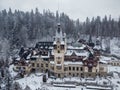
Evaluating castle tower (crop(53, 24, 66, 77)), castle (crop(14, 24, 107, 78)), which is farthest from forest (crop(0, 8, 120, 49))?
castle tower (crop(53, 24, 66, 77))

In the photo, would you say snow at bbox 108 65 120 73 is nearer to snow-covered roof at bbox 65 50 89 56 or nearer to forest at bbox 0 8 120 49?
snow-covered roof at bbox 65 50 89 56

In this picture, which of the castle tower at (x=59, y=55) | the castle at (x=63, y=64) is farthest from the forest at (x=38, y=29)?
the castle tower at (x=59, y=55)

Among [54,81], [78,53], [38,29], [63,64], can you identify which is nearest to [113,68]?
[78,53]

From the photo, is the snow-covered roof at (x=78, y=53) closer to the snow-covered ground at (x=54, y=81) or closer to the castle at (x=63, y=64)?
the castle at (x=63, y=64)

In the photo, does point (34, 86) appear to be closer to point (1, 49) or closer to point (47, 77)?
point (47, 77)

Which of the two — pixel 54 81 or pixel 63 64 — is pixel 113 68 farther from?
pixel 54 81

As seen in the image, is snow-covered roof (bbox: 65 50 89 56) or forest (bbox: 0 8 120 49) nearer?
snow-covered roof (bbox: 65 50 89 56)

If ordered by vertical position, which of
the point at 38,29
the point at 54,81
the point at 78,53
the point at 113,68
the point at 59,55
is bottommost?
the point at 54,81

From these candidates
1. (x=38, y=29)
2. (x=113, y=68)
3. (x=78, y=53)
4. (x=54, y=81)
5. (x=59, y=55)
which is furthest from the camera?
(x=38, y=29)

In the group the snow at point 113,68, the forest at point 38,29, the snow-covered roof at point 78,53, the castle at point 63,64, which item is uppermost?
the forest at point 38,29

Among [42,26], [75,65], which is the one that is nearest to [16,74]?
[75,65]

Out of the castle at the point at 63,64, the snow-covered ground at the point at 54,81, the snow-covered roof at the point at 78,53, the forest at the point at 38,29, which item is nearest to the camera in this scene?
the snow-covered ground at the point at 54,81
